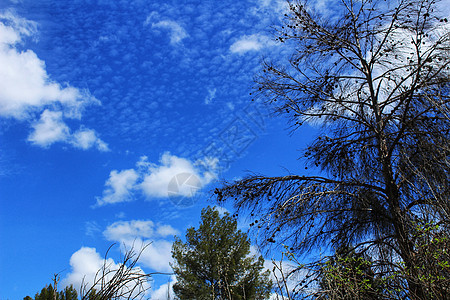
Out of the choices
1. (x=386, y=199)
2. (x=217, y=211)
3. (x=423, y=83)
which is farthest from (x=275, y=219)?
(x=217, y=211)

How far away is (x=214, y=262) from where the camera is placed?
57.0ft

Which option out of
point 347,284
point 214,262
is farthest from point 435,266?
point 214,262

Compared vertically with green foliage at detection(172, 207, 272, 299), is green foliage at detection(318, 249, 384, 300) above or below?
below

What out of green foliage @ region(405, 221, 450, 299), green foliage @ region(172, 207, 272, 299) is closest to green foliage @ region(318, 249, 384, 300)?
green foliage @ region(405, 221, 450, 299)

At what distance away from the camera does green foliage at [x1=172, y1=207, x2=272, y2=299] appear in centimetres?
1653

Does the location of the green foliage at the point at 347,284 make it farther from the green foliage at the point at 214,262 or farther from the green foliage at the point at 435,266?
the green foliage at the point at 214,262

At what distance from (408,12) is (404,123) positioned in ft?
8.74

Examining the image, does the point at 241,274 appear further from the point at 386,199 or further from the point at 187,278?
the point at 386,199

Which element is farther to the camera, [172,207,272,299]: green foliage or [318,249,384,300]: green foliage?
[172,207,272,299]: green foliage

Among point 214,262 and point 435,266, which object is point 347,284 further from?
point 214,262

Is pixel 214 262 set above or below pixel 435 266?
above

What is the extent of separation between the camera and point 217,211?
19391mm

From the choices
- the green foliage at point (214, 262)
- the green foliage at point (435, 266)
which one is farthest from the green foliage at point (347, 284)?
the green foliage at point (214, 262)

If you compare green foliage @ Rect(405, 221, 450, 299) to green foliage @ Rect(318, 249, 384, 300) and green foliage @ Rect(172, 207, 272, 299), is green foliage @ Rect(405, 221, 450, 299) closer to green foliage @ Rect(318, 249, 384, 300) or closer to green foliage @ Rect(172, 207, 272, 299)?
green foliage @ Rect(318, 249, 384, 300)
